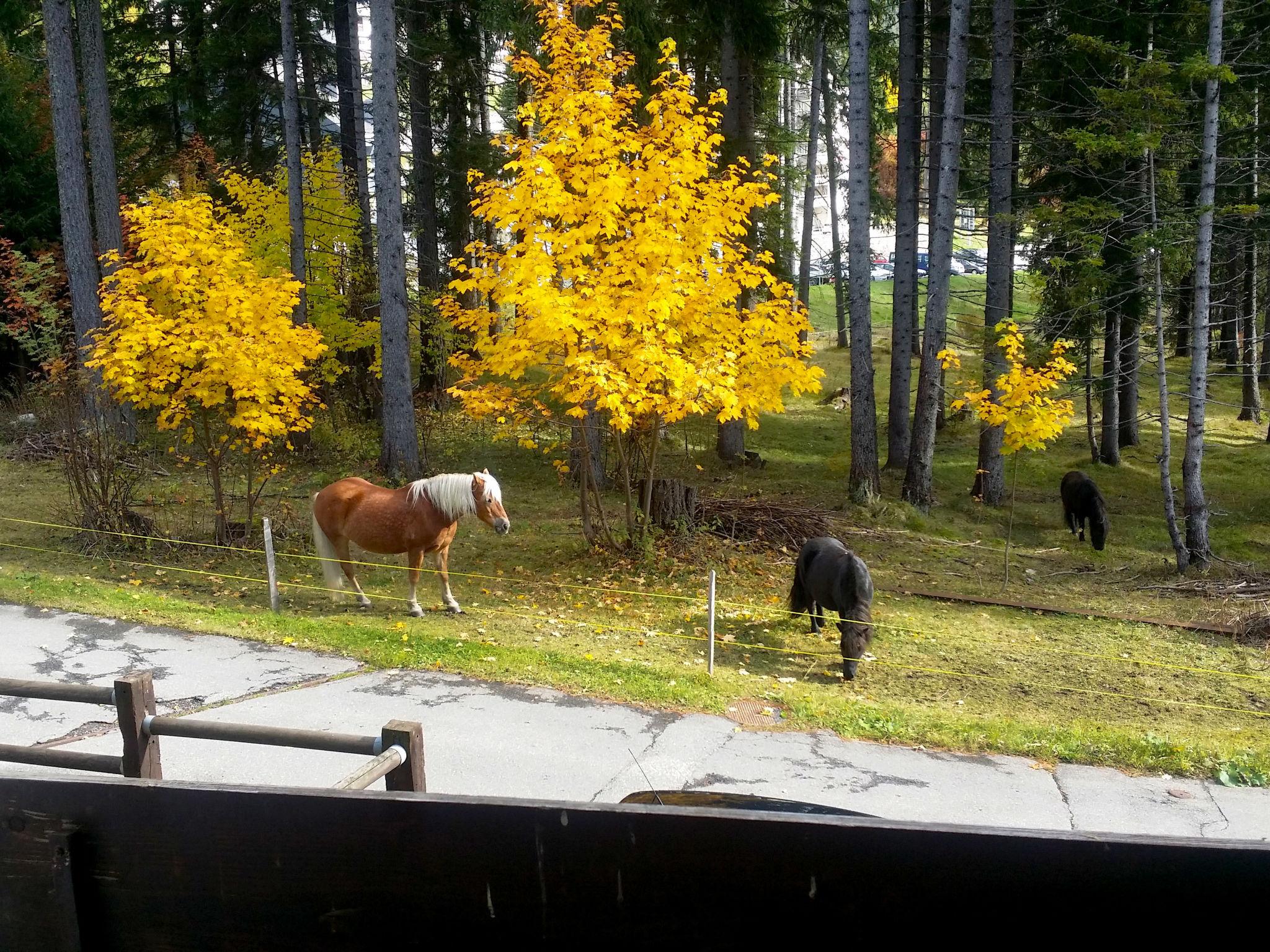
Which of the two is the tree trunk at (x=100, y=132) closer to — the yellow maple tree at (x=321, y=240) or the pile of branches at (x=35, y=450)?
the yellow maple tree at (x=321, y=240)

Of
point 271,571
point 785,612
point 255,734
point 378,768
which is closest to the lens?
point 378,768

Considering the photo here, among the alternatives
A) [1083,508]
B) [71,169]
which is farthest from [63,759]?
[71,169]

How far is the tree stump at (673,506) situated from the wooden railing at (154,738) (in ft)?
33.7

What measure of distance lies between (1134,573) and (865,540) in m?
3.95

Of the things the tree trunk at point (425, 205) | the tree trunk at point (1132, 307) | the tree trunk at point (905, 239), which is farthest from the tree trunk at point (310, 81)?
the tree trunk at point (1132, 307)

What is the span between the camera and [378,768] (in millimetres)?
3127

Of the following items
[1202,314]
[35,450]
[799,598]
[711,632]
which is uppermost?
[1202,314]

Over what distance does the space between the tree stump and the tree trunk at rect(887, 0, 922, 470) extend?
24.2 feet

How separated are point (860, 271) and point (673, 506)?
5.91m

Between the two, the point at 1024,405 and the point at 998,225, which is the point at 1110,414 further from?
the point at 1024,405

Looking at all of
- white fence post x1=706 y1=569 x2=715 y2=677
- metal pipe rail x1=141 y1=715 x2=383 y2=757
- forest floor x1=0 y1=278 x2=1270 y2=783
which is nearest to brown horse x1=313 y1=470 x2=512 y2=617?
forest floor x1=0 y1=278 x2=1270 y2=783

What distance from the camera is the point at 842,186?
38.0 meters

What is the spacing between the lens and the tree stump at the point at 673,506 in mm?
14195

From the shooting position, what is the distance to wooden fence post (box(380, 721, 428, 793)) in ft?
10.6
